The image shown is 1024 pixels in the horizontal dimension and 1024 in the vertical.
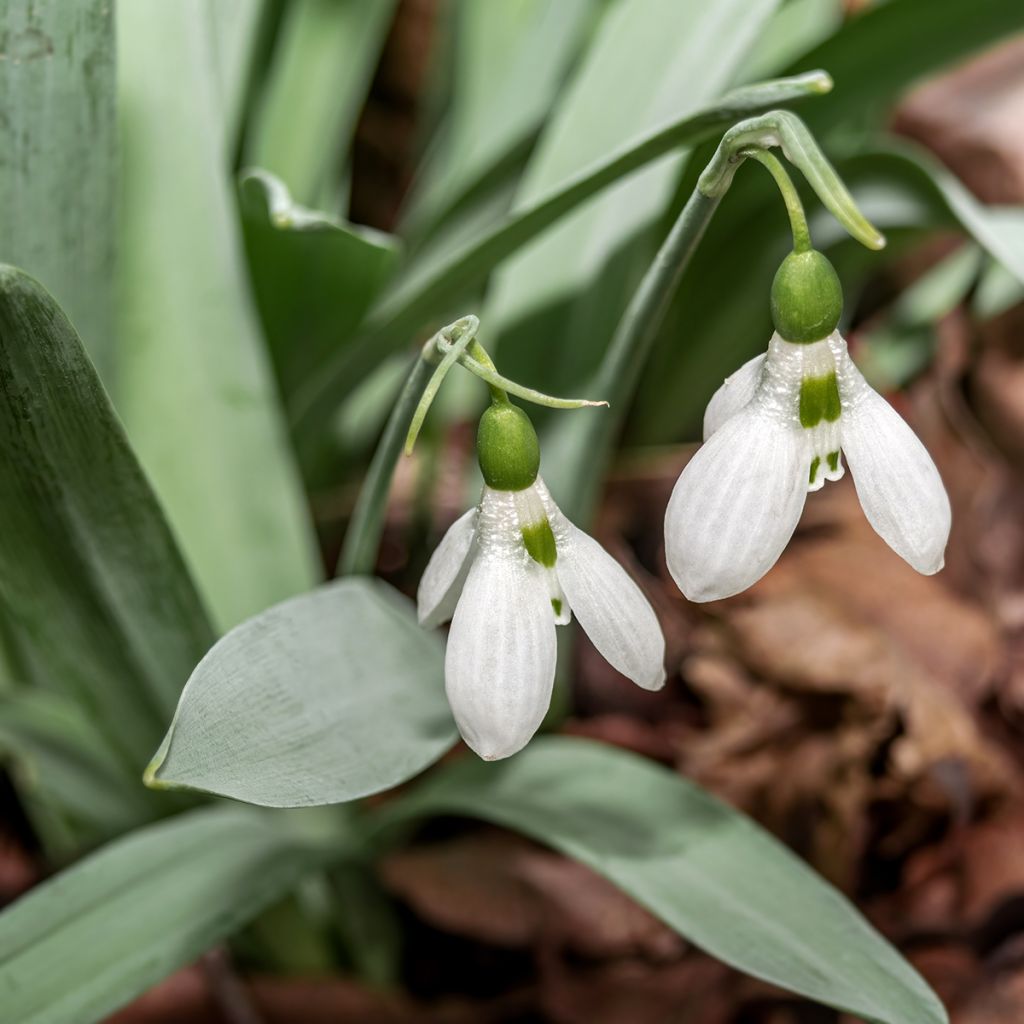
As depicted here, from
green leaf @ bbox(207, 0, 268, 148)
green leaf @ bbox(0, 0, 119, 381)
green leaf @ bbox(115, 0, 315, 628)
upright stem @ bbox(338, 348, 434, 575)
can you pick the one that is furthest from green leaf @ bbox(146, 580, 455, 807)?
green leaf @ bbox(207, 0, 268, 148)

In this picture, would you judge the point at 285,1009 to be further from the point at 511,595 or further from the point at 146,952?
the point at 511,595

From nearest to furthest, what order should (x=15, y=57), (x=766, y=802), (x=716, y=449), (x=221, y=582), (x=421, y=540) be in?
1. (x=716, y=449)
2. (x=15, y=57)
3. (x=221, y=582)
4. (x=766, y=802)
5. (x=421, y=540)

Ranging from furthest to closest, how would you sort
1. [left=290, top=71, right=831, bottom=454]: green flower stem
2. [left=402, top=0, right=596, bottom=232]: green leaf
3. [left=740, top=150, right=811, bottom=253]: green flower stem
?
[left=402, top=0, right=596, bottom=232]: green leaf
[left=290, top=71, right=831, bottom=454]: green flower stem
[left=740, top=150, right=811, bottom=253]: green flower stem

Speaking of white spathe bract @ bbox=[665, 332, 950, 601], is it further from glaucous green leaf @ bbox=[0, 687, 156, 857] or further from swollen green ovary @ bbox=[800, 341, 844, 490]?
glaucous green leaf @ bbox=[0, 687, 156, 857]

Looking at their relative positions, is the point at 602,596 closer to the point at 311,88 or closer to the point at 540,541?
the point at 540,541

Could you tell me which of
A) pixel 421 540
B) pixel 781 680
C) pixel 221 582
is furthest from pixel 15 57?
pixel 781 680

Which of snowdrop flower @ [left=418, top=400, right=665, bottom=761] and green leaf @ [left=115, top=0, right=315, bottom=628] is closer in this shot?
snowdrop flower @ [left=418, top=400, right=665, bottom=761]
